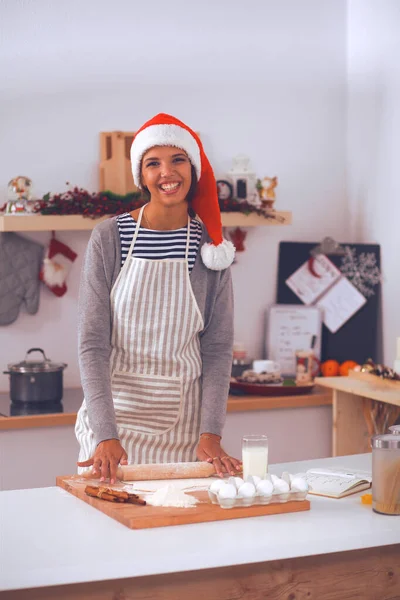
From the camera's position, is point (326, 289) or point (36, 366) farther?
point (326, 289)

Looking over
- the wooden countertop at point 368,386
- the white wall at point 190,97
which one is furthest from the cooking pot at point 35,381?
the wooden countertop at point 368,386

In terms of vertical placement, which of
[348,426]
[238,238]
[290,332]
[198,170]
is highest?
[198,170]

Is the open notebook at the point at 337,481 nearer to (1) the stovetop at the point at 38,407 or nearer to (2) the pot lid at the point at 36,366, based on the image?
(1) the stovetop at the point at 38,407

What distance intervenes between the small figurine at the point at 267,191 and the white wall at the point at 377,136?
49 centimetres

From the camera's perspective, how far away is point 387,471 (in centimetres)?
171

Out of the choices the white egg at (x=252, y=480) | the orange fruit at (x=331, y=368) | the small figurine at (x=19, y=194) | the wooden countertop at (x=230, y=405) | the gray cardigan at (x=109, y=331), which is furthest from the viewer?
the orange fruit at (x=331, y=368)

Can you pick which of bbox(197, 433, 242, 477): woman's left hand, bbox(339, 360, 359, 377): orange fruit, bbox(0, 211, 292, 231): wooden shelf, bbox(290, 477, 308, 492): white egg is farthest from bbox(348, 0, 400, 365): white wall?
bbox(290, 477, 308, 492): white egg

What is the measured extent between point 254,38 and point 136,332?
85.4 inches

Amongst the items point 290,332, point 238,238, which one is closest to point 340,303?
point 290,332

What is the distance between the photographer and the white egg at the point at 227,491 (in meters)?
1.68

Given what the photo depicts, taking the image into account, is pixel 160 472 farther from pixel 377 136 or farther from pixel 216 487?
pixel 377 136

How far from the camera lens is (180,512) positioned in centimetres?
165

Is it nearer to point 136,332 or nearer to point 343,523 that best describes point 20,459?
point 136,332

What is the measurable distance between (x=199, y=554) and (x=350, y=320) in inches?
106
